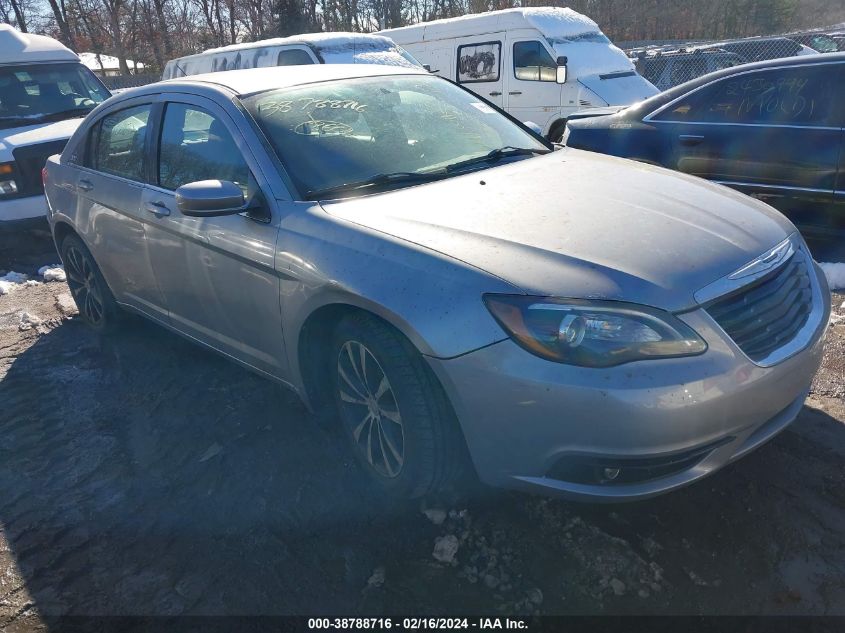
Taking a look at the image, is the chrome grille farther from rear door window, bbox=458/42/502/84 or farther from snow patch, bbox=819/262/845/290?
rear door window, bbox=458/42/502/84

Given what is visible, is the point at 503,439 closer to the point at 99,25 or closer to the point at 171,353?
the point at 171,353

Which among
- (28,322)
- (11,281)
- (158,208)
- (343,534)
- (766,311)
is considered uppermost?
(158,208)

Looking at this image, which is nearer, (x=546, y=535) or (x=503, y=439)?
(x=503, y=439)

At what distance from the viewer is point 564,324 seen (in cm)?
227

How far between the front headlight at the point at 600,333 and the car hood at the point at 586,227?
1.8 inches

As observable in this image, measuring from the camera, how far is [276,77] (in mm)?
3666

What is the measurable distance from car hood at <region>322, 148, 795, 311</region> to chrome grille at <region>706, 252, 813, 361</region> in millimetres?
103

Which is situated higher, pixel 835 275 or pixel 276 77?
pixel 276 77

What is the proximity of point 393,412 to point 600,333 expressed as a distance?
2.98 feet

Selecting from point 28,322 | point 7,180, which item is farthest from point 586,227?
point 7,180

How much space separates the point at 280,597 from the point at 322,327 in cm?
107

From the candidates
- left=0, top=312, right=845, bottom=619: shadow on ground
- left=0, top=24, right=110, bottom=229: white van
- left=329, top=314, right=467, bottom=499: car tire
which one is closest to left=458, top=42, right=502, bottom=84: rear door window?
left=0, top=24, right=110, bottom=229: white van

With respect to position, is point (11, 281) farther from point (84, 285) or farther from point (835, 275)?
point (835, 275)

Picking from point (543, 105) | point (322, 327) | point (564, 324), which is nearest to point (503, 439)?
point (564, 324)
